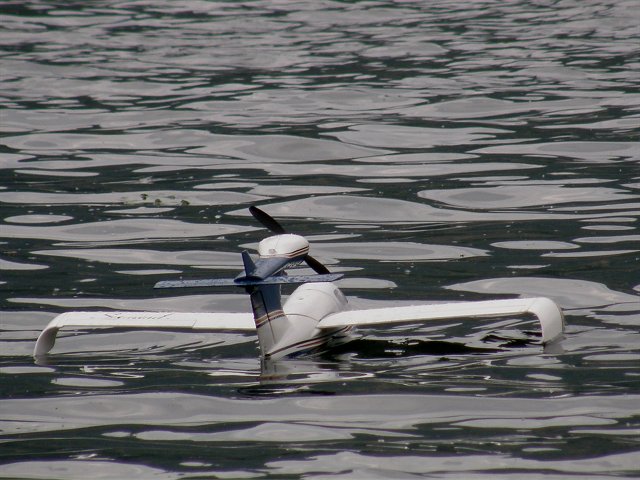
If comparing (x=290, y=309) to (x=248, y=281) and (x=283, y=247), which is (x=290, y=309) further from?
(x=248, y=281)

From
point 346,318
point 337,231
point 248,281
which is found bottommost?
point 337,231

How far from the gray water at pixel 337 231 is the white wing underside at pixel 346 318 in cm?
34

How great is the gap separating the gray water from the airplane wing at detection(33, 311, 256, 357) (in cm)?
34

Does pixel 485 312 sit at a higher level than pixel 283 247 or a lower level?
lower

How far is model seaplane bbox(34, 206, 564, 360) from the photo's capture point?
559 inches

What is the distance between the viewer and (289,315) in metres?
15.4

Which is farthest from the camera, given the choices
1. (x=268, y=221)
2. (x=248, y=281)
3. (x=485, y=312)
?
(x=268, y=221)

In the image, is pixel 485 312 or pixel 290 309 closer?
pixel 485 312

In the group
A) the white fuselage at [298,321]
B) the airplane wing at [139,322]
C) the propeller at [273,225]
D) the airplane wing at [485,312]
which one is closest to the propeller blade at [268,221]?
the propeller at [273,225]

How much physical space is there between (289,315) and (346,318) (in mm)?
756

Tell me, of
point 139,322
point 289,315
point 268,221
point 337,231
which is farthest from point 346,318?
point 337,231

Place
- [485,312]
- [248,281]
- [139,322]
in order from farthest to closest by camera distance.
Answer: [139,322], [485,312], [248,281]

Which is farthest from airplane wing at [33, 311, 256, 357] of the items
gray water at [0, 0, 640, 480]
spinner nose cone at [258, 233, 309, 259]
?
spinner nose cone at [258, 233, 309, 259]

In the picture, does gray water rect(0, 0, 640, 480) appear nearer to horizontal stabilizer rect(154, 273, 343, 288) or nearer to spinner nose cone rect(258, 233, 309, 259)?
horizontal stabilizer rect(154, 273, 343, 288)
